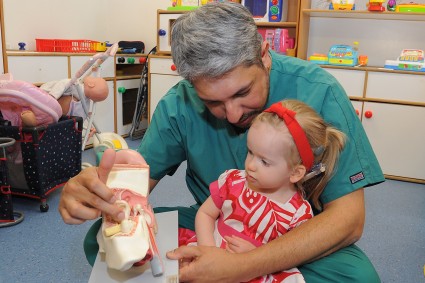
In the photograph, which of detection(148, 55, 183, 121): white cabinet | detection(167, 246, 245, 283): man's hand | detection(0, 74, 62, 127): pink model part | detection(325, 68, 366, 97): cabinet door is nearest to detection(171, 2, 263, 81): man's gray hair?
detection(167, 246, 245, 283): man's hand

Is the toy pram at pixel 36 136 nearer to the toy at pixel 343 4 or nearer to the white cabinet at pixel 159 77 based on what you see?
the white cabinet at pixel 159 77

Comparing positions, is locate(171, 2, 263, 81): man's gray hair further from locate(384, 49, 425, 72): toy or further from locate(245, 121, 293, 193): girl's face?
locate(384, 49, 425, 72): toy

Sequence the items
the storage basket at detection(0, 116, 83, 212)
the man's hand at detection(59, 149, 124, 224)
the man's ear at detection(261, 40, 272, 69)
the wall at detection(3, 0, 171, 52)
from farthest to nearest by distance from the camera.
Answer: the wall at detection(3, 0, 171, 52), the storage basket at detection(0, 116, 83, 212), the man's ear at detection(261, 40, 272, 69), the man's hand at detection(59, 149, 124, 224)

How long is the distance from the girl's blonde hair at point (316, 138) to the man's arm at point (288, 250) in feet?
0.25

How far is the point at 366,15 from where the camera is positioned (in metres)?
Answer: 3.06

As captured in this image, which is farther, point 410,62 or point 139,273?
point 410,62

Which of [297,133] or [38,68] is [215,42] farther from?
[38,68]

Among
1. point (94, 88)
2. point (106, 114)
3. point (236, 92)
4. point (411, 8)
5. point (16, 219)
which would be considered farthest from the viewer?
point (106, 114)

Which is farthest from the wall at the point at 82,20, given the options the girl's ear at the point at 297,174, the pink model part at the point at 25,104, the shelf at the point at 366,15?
the girl's ear at the point at 297,174

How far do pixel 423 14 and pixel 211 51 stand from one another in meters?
2.38

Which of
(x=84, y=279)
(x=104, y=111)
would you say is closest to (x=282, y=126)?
(x=84, y=279)

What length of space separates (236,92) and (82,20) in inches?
140

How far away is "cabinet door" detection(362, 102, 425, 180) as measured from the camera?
2.90 m

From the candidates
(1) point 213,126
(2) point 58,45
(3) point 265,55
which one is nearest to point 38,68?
(2) point 58,45
